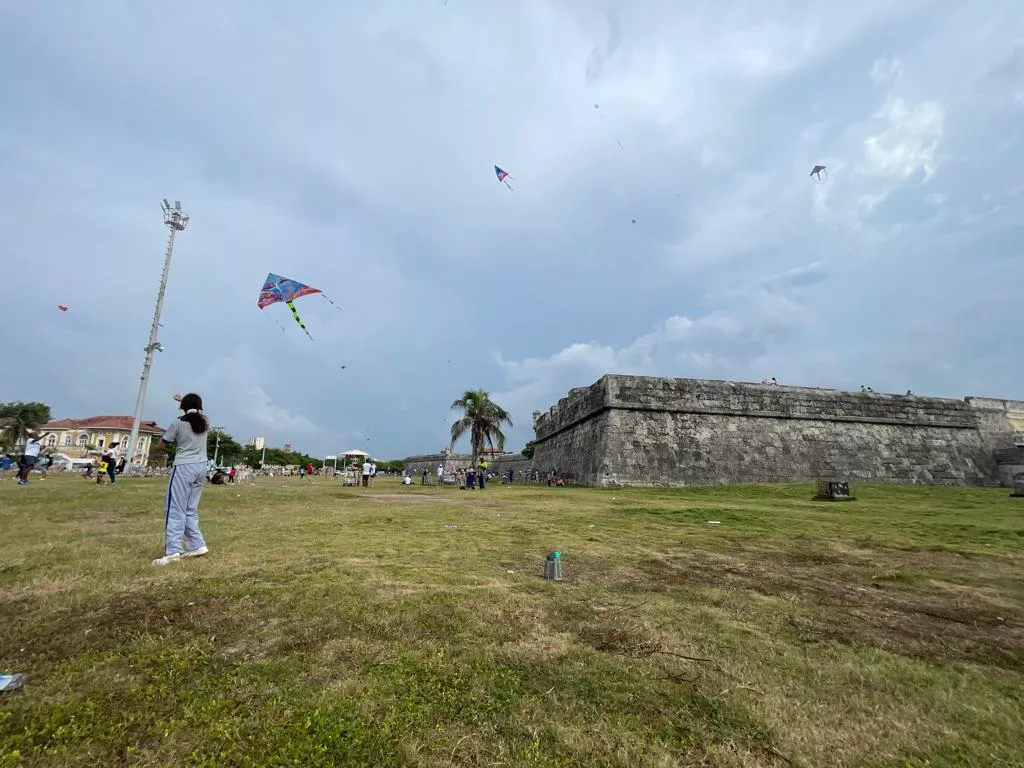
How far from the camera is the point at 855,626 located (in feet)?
10.5

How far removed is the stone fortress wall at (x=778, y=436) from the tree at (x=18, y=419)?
5130 cm

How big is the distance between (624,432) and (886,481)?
11.0 meters

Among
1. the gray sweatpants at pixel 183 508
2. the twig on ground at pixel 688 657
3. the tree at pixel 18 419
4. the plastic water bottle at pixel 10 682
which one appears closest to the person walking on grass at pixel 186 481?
the gray sweatpants at pixel 183 508

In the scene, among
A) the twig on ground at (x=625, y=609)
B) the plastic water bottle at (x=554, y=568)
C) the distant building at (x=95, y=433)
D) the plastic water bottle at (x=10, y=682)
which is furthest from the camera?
the distant building at (x=95, y=433)

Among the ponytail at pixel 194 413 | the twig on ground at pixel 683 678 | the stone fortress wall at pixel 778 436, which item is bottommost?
the twig on ground at pixel 683 678

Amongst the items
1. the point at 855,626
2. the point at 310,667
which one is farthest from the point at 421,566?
the point at 855,626

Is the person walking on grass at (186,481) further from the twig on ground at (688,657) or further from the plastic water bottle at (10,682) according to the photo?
the twig on ground at (688,657)

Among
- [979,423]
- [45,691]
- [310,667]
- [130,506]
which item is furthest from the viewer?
[979,423]

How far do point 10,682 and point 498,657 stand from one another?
220 cm

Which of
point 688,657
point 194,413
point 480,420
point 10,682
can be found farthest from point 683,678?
point 480,420

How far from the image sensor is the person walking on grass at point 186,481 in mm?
4523

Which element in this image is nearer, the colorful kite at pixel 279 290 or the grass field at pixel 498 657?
the grass field at pixel 498 657

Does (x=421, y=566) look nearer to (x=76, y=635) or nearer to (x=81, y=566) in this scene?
(x=76, y=635)

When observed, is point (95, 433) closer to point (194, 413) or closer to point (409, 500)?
point (409, 500)
